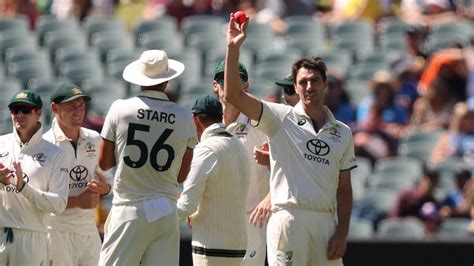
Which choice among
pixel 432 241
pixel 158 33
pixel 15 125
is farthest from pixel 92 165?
pixel 158 33

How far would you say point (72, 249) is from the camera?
12.3 m

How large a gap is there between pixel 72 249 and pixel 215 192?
4.72ft

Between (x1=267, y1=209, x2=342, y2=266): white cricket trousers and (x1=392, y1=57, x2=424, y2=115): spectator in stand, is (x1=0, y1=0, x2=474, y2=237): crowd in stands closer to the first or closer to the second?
(x1=392, y1=57, x2=424, y2=115): spectator in stand

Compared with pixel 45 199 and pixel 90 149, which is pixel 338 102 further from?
pixel 45 199

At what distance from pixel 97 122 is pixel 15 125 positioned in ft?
19.9

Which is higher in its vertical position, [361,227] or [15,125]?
[15,125]

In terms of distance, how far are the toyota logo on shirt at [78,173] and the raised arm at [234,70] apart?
2.03m

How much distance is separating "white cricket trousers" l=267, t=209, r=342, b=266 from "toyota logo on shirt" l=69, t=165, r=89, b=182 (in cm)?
192

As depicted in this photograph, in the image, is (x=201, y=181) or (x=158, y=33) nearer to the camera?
(x=201, y=181)

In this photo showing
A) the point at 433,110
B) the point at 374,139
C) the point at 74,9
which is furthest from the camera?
the point at 74,9

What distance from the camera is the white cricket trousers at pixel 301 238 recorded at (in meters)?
10.9

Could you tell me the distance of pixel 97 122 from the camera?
1786cm

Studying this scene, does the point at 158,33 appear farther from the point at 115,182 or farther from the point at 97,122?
the point at 115,182

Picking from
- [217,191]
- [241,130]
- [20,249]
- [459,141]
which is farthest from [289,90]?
[459,141]
